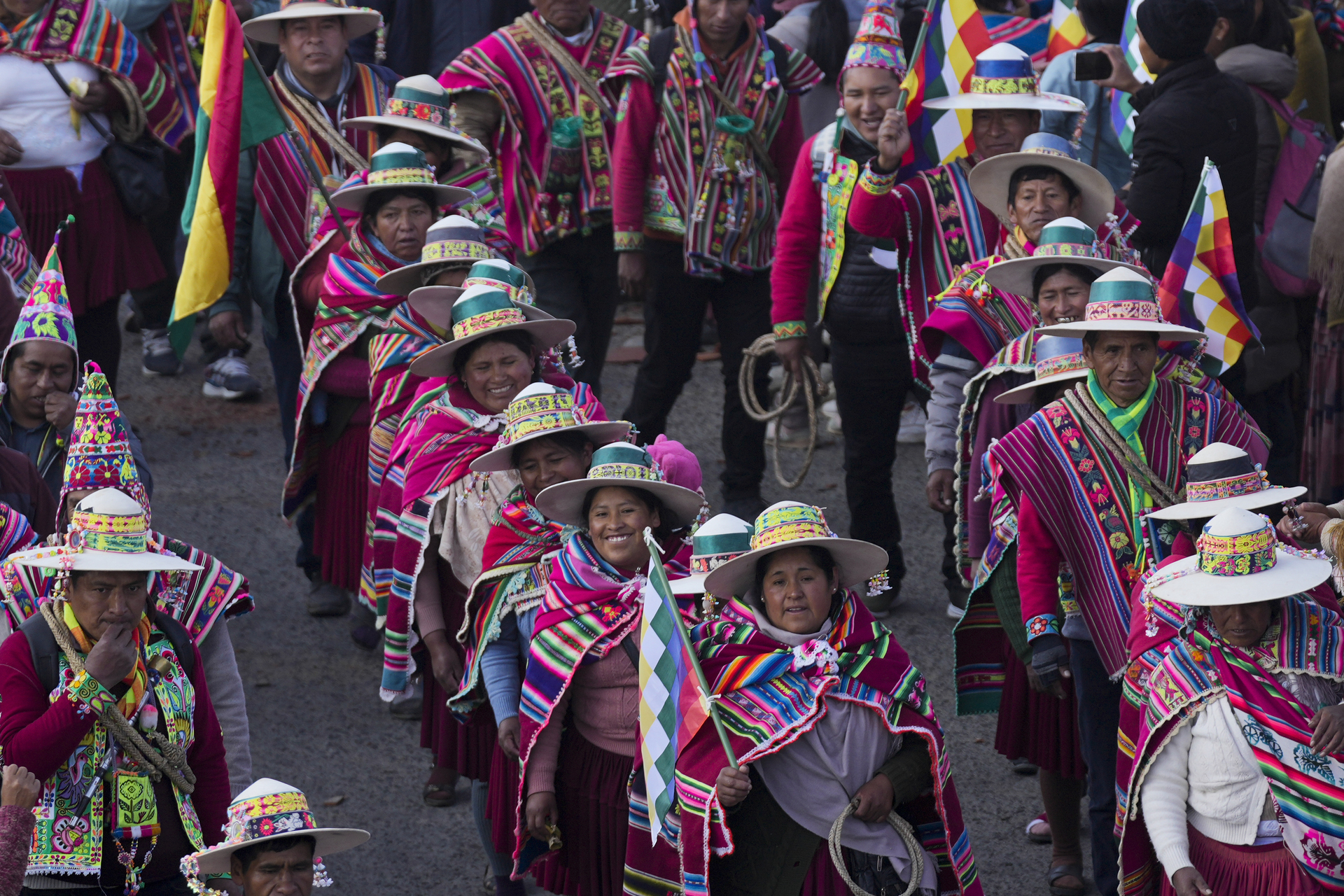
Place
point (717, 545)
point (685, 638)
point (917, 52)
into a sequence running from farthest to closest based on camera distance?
point (917, 52) < point (717, 545) < point (685, 638)

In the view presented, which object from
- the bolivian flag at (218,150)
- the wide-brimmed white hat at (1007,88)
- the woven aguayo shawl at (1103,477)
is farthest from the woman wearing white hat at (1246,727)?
the bolivian flag at (218,150)

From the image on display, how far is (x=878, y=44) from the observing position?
25.0 ft

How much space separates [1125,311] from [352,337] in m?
3.33

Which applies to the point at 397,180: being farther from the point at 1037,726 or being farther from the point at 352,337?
the point at 1037,726

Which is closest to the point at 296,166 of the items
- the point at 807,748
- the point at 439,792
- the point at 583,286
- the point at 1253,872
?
the point at 583,286

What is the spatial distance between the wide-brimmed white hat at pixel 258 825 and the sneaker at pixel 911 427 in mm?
5766

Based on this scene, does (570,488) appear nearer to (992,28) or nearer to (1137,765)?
(1137,765)

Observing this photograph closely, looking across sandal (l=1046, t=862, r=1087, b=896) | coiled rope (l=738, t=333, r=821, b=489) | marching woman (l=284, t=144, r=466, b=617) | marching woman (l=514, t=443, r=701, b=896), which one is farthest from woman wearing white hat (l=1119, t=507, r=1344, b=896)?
Result: marching woman (l=284, t=144, r=466, b=617)

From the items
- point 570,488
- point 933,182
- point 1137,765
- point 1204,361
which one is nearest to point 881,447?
point 933,182

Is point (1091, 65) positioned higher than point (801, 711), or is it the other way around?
point (1091, 65)

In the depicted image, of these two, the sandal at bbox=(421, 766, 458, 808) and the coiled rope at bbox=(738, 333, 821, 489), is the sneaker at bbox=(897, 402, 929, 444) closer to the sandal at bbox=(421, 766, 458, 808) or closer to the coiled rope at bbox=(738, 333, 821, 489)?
the coiled rope at bbox=(738, 333, 821, 489)

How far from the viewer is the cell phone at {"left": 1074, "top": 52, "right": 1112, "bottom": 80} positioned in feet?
26.0

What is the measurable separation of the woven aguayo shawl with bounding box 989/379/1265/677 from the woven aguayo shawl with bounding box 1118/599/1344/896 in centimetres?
68

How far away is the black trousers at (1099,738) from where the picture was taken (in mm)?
5734
